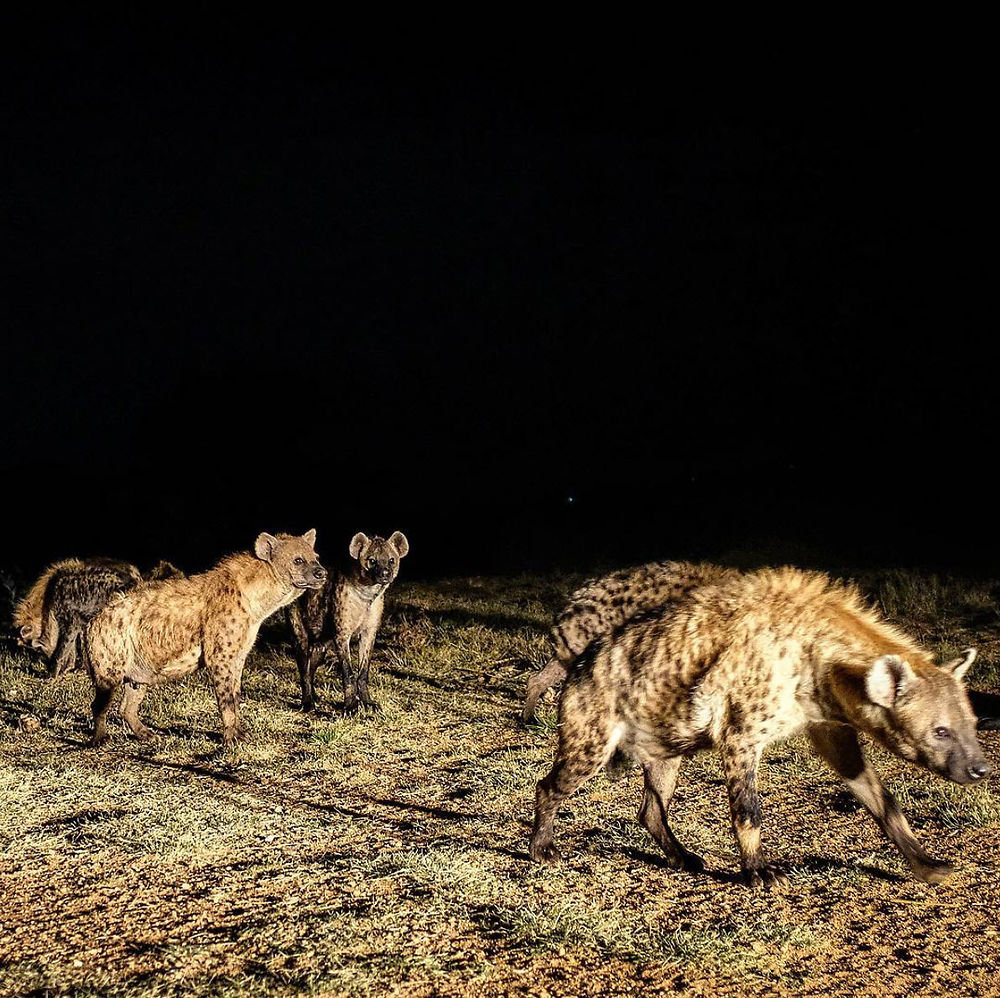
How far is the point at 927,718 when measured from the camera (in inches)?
137

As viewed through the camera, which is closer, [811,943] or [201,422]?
[811,943]

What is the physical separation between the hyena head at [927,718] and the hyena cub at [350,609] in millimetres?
3841

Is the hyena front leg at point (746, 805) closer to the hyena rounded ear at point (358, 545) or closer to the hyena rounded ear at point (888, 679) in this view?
the hyena rounded ear at point (888, 679)

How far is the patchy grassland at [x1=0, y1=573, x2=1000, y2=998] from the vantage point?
10.1ft

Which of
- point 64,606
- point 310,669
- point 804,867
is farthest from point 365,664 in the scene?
point 804,867

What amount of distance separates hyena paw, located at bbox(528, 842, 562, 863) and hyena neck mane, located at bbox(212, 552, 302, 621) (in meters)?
2.59

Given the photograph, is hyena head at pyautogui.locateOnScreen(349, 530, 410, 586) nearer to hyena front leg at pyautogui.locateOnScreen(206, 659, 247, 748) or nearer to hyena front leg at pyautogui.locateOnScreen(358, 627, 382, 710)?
hyena front leg at pyautogui.locateOnScreen(358, 627, 382, 710)

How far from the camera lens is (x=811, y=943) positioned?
3240 mm

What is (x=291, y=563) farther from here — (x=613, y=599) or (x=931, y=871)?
(x=931, y=871)

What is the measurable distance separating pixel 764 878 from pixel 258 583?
11.0 ft

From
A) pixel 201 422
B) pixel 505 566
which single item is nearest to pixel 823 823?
pixel 505 566

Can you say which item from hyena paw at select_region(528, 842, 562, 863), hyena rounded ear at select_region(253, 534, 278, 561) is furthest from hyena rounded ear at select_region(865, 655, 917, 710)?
hyena rounded ear at select_region(253, 534, 278, 561)

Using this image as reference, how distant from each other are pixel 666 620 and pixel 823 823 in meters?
1.20

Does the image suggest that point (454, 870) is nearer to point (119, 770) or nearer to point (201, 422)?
point (119, 770)
